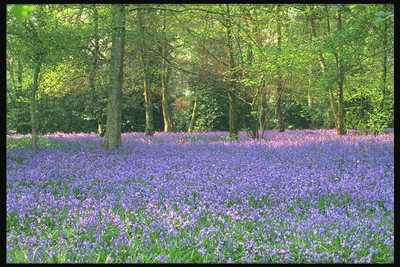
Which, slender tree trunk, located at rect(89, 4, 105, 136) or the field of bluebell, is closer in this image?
the field of bluebell

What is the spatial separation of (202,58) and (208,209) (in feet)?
31.9

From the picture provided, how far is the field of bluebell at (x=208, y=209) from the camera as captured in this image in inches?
133

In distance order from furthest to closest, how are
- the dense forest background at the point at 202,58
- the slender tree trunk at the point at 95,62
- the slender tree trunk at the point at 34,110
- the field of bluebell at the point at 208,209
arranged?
the slender tree trunk at the point at 95,62 → the slender tree trunk at the point at 34,110 → the dense forest background at the point at 202,58 → the field of bluebell at the point at 208,209

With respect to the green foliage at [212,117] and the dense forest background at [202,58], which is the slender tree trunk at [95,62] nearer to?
the dense forest background at [202,58]

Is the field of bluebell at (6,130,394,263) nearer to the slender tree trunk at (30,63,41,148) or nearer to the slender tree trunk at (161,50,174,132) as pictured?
the slender tree trunk at (30,63,41,148)

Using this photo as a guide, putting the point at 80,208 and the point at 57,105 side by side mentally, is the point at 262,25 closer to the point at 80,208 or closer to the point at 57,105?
the point at 57,105

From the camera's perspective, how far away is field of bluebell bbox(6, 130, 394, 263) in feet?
11.1

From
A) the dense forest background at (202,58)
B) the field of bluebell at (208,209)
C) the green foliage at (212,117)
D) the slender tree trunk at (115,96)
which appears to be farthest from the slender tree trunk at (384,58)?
the green foliage at (212,117)

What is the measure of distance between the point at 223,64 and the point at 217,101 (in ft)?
22.2

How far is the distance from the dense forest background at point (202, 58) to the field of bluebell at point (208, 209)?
0.64 metres

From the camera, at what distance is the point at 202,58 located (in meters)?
13.6

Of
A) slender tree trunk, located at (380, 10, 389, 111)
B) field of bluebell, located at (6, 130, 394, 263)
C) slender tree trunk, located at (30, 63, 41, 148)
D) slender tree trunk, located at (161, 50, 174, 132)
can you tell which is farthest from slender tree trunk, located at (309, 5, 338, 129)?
slender tree trunk, located at (161, 50, 174, 132)

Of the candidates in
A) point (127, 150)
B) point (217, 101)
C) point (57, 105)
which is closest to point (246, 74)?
point (127, 150)

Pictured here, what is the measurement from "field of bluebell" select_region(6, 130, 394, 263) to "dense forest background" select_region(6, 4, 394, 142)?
2.10 feet
